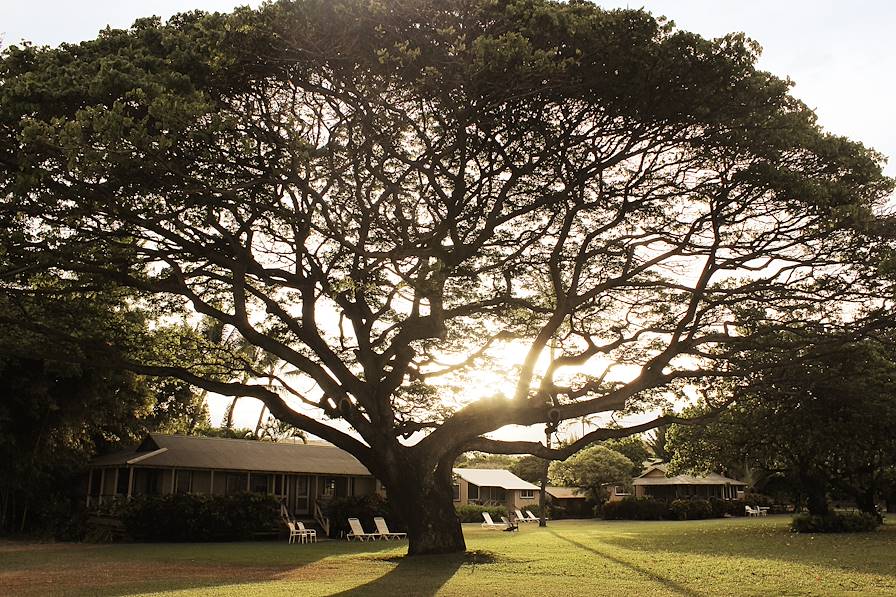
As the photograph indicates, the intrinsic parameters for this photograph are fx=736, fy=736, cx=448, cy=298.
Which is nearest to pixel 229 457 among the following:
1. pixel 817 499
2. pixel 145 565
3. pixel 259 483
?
pixel 259 483

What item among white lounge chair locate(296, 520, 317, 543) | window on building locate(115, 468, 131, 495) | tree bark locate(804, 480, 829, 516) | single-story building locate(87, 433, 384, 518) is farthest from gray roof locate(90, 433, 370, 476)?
tree bark locate(804, 480, 829, 516)

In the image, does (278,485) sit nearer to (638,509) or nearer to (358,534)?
(358,534)

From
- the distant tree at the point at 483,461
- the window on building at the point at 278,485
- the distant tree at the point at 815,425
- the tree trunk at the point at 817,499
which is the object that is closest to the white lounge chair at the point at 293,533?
the window on building at the point at 278,485

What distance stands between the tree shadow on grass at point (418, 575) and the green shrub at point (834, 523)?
A: 17.1 metres

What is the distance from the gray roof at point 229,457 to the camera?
1177 inches

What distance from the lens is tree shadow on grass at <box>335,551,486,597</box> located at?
40.2 feet

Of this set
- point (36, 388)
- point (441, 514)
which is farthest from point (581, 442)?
point (36, 388)

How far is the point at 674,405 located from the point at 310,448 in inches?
856

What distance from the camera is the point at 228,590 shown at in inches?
488

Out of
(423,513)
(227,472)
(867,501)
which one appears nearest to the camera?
(423,513)

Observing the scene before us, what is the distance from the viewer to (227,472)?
32875 mm

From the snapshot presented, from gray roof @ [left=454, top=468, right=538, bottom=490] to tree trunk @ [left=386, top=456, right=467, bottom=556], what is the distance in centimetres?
3838

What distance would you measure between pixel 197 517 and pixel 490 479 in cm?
3441

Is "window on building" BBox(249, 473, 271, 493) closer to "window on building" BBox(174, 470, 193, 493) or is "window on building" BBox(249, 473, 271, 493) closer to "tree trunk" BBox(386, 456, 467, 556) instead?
"window on building" BBox(174, 470, 193, 493)
